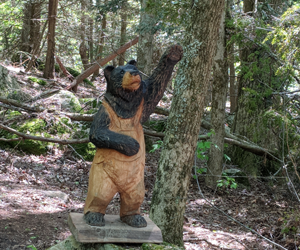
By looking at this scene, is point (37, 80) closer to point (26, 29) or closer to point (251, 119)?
point (26, 29)

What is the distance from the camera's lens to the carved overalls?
3012mm

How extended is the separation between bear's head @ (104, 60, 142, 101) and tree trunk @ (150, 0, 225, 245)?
100cm

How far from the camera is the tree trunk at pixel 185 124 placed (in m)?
4.01

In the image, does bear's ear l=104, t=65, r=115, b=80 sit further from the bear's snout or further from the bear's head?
the bear's snout

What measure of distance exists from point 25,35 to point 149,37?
6.50 metres

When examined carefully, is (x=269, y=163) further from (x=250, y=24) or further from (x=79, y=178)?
Answer: (x=79, y=178)

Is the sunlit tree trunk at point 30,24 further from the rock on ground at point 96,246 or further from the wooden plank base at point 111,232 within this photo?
the wooden plank base at point 111,232

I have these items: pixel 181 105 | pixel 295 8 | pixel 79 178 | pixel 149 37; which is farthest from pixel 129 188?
pixel 149 37

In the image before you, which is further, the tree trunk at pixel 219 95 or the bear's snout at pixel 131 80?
the tree trunk at pixel 219 95

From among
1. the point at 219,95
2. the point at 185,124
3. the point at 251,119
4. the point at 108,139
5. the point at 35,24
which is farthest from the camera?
the point at 35,24

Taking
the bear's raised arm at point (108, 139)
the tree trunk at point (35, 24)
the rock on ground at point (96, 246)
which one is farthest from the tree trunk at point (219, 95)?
the tree trunk at point (35, 24)

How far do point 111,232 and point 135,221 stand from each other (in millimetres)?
300

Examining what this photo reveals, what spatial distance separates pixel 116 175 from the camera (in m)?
3.02

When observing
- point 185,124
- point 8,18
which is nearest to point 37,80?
point 8,18
